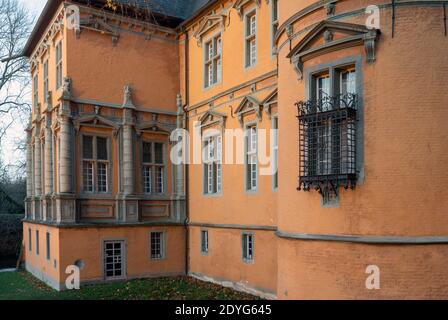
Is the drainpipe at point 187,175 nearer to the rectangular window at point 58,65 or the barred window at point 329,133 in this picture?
the rectangular window at point 58,65

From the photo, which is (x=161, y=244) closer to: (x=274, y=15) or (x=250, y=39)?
(x=250, y=39)

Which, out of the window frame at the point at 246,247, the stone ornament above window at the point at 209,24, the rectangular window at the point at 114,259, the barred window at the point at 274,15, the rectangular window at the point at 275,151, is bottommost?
the rectangular window at the point at 114,259

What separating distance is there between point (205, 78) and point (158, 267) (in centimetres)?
786

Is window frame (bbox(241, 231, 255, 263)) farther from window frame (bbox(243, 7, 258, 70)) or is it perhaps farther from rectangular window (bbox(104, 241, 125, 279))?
window frame (bbox(243, 7, 258, 70))

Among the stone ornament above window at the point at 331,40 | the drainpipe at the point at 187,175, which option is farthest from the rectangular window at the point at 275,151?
the drainpipe at the point at 187,175

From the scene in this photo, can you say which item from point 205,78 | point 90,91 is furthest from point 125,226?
point 205,78

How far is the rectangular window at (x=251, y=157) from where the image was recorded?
14.8 metres

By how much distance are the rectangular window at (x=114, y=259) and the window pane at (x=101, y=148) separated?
3347 millimetres

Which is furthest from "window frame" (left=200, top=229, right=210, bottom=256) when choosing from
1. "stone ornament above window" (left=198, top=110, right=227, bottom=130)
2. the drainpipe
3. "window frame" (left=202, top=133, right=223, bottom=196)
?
"stone ornament above window" (left=198, top=110, right=227, bottom=130)

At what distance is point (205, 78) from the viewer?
1800cm

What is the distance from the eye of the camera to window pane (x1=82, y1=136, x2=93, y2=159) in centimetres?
1739
